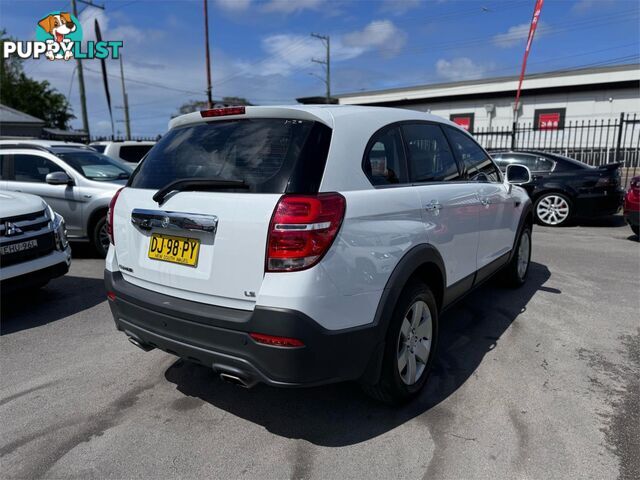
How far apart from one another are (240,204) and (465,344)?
2.45 m

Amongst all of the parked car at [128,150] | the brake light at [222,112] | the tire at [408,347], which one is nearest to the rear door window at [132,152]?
the parked car at [128,150]

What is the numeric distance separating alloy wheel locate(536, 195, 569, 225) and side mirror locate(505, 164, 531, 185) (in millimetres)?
5625

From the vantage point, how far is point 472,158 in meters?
4.09

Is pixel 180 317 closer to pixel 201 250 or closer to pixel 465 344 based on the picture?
pixel 201 250

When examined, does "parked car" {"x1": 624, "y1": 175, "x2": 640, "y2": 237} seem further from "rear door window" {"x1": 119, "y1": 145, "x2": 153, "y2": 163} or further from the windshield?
"rear door window" {"x1": 119, "y1": 145, "x2": 153, "y2": 163}

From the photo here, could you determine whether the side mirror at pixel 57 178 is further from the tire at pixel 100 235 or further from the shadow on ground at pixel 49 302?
the shadow on ground at pixel 49 302

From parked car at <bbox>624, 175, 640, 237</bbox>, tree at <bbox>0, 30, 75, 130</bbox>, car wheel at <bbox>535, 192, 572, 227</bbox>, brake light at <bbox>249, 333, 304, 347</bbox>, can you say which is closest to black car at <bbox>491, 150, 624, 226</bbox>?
car wheel at <bbox>535, 192, 572, 227</bbox>

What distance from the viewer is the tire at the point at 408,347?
2664mm

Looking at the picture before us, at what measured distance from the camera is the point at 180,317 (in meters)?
2.51

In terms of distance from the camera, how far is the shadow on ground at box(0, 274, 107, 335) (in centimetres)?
452

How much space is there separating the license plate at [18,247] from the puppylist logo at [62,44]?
691 inches

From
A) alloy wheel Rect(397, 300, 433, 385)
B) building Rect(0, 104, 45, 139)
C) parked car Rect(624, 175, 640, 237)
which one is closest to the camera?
alloy wheel Rect(397, 300, 433, 385)

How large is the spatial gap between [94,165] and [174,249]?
5821mm

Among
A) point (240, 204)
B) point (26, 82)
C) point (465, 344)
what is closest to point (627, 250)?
point (465, 344)
